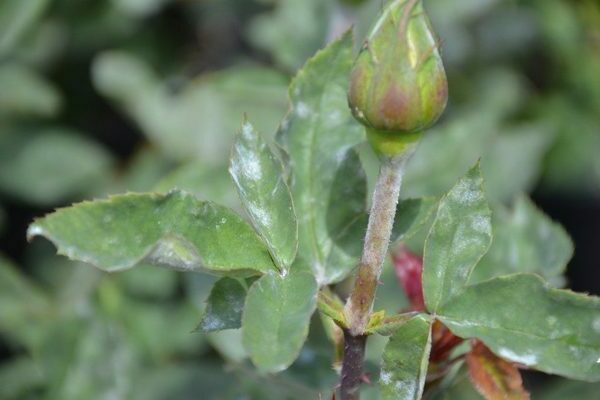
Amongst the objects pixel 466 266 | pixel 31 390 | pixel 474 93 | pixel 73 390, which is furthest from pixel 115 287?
pixel 466 266

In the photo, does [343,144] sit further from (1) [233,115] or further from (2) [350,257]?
(1) [233,115]

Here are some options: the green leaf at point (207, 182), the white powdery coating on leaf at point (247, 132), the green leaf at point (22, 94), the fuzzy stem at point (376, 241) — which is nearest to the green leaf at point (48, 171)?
the green leaf at point (22, 94)

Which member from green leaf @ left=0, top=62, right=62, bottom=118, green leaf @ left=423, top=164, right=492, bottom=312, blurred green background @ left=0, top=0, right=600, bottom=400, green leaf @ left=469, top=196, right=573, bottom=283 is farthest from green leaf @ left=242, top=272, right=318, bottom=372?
green leaf @ left=0, top=62, right=62, bottom=118

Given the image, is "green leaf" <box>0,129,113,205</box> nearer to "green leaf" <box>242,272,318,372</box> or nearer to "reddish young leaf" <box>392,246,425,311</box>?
"reddish young leaf" <box>392,246,425,311</box>

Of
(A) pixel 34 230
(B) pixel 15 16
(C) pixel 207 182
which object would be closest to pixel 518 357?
(A) pixel 34 230

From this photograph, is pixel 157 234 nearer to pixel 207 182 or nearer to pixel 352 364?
pixel 352 364

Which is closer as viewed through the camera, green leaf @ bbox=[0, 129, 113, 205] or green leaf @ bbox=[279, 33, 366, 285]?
green leaf @ bbox=[279, 33, 366, 285]
